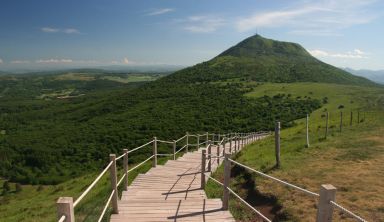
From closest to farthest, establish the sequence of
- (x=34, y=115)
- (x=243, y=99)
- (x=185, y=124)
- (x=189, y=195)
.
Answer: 1. (x=189, y=195)
2. (x=185, y=124)
3. (x=243, y=99)
4. (x=34, y=115)

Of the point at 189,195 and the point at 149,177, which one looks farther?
the point at 149,177

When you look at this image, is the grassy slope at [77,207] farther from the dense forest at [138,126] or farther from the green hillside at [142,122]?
the green hillside at [142,122]

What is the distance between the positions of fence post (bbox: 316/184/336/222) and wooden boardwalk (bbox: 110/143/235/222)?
2793mm

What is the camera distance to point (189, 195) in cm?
928

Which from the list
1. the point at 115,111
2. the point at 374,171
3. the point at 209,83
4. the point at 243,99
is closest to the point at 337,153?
the point at 374,171

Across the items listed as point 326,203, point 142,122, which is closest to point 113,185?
point 326,203

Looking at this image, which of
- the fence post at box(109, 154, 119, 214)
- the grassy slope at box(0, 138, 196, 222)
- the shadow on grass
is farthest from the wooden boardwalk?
the shadow on grass

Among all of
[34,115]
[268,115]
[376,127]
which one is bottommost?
[34,115]

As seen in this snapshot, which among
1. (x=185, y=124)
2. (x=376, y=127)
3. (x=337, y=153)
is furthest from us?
(x=185, y=124)

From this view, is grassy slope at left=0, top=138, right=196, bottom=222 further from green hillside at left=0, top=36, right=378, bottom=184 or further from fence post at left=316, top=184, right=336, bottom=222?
green hillside at left=0, top=36, right=378, bottom=184

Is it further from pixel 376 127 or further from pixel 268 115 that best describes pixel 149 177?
pixel 268 115

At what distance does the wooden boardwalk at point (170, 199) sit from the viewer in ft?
22.4

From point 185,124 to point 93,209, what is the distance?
69.6m

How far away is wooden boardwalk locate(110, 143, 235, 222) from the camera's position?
6816 mm
